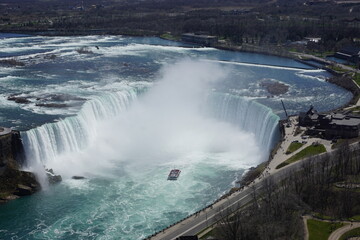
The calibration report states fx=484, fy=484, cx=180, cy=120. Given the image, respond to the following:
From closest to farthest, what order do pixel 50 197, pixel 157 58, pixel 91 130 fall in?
pixel 50 197
pixel 91 130
pixel 157 58

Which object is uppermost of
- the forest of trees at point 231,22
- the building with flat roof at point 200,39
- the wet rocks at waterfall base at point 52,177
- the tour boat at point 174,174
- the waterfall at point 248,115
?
the forest of trees at point 231,22

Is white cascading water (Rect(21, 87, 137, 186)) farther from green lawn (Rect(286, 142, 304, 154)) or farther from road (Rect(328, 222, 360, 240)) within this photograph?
road (Rect(328, 222, 360, 240))

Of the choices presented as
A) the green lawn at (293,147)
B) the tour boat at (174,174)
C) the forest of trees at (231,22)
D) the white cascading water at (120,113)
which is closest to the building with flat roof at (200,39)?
the forest of trees at (231,22)

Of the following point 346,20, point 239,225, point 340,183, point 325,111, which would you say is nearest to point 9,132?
point 239,225

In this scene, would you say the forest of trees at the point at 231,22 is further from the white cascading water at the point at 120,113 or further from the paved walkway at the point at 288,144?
the paved walkway at the point at 288,144

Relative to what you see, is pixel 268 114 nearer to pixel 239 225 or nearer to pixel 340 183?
pixel 340 183
